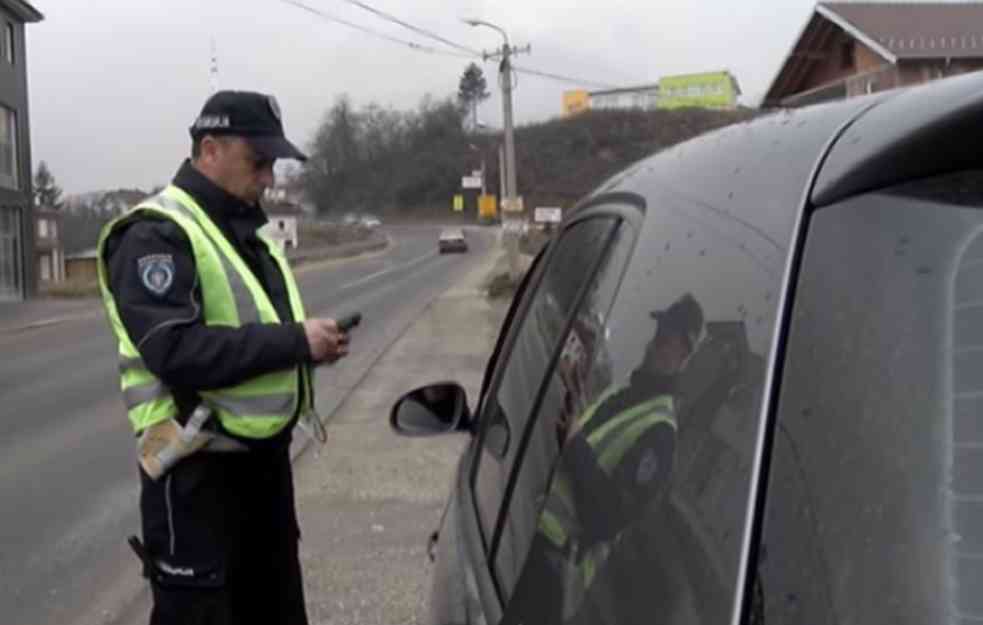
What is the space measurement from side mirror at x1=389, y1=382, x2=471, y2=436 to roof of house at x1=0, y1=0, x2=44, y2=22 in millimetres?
39450

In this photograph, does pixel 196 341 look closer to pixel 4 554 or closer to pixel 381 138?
pixel 4 554

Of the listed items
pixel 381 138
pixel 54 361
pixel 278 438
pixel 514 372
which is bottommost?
pixel 54 361

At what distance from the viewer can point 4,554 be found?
6.09 meters

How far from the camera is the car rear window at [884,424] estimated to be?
1.05 meters

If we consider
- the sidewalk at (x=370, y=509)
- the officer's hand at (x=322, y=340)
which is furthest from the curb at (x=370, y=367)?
the officer's hand at (x=322, y=340)

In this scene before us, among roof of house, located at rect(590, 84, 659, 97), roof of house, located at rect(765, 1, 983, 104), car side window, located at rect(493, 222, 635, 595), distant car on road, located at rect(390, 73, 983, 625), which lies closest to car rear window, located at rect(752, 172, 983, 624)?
distant car on road, located at rect(390, 73, 983, 625)

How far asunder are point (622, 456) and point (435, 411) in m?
1.34

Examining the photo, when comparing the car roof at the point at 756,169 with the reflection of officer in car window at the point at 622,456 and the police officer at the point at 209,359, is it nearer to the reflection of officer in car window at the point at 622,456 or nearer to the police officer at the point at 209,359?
the reflection of officer in car window at the point at 622,456

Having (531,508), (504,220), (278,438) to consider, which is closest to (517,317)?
(278,438)

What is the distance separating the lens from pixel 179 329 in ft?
9.17

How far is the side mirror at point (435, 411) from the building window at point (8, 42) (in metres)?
40.0

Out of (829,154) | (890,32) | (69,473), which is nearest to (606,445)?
(829,154)

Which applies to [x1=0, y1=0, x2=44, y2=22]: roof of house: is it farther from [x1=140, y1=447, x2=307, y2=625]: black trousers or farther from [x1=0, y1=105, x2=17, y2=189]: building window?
[x1=140, y1=447, x2=307, y2=625]: black trousers

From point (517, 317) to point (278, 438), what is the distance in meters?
0.70
